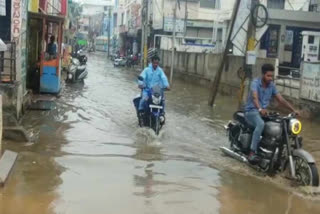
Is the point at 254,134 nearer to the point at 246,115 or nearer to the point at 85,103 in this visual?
the point at 246,115

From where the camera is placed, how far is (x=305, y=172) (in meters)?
6.85

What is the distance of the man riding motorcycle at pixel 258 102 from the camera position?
7637 millimetres

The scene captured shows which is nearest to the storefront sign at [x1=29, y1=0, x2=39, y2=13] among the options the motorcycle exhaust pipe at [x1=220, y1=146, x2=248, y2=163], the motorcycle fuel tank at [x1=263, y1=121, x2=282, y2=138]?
the motorcycle exhaust pipe at [x1=220, y1=146, x2=248, y2=163]

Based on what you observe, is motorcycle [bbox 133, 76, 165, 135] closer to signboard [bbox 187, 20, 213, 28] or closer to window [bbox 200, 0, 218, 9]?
signboard [bbox 187, 20, 213, 28]

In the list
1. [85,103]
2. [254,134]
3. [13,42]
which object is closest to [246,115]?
[254,134]

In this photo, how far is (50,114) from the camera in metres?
13.1

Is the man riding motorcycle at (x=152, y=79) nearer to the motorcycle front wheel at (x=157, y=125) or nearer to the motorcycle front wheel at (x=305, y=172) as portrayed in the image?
the motorcycle front wheel at (x=157, y=125)

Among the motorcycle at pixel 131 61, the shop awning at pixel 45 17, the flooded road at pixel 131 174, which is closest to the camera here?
the flooded road at pixel 131 174

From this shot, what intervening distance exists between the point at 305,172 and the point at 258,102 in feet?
4.65

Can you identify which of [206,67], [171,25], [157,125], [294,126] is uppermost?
[171,25]

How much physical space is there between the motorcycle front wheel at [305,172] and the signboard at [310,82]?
25.0ft

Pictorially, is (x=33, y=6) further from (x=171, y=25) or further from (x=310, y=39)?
(x=171, y=25)

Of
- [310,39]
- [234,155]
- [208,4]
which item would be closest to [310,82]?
[234,155]

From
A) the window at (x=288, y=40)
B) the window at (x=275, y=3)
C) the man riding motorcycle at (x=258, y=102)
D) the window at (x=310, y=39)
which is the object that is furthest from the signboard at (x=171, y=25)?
the man riding motorcycle at (x=258, y=102)
